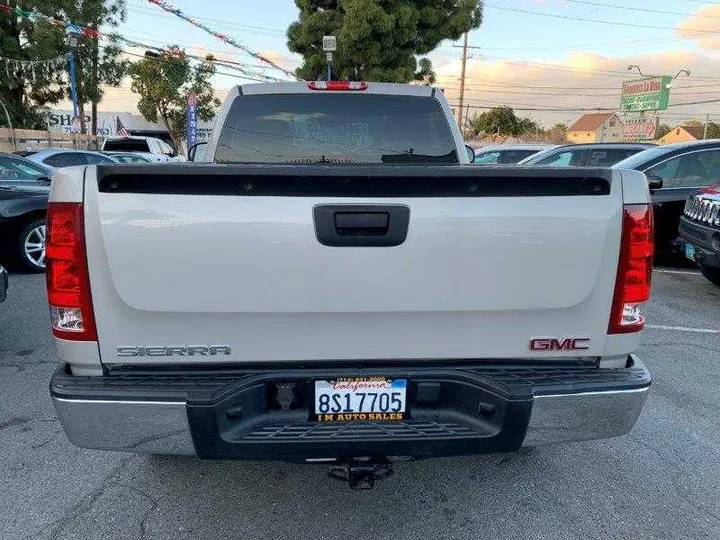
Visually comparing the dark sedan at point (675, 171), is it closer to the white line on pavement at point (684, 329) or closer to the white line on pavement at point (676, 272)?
the white line on pavement at point (676, 272)

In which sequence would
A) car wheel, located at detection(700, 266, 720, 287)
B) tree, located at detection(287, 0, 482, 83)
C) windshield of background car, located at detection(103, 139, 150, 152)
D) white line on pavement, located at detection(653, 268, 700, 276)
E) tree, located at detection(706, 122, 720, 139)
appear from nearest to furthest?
car wheel, located at detection(700, 266, 720, 287) → white line on pavement, located at detection(653, 268, 700, 276) → windshield of background car, located at detection(103, 139, 150, 152) → tree, located at detection(287, 0, 482, 83) → tree, located at detection(706, 122, 720, 139)

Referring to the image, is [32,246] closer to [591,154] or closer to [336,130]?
[336,130]

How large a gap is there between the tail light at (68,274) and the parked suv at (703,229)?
590 cm

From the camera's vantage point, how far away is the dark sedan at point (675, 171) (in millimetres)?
7398

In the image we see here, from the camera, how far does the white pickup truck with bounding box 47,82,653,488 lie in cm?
192

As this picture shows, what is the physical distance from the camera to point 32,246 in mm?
6969

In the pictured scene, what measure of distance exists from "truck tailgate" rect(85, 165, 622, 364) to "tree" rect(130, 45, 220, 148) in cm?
4247

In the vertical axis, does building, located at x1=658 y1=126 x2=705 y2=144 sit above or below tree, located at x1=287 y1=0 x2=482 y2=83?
below

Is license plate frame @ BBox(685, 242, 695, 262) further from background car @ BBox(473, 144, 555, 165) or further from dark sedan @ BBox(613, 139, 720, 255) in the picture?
background car @ BBox(473, 144, 555, 165)

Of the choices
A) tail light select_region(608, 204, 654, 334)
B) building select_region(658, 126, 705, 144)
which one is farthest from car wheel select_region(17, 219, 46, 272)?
building select_region(658, 126, 705, 144)

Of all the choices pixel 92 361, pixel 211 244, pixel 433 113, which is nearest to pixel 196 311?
pixel 211 244

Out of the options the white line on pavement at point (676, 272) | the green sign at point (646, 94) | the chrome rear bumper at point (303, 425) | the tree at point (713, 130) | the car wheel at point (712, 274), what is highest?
the green sign at point (646, 94)

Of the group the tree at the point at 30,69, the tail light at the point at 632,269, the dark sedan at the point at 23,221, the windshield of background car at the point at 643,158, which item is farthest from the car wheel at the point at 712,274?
the tree at the point at 30,69

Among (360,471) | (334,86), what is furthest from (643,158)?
(360,471)
